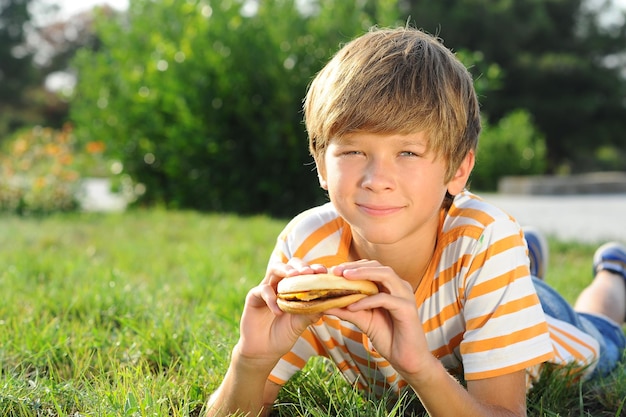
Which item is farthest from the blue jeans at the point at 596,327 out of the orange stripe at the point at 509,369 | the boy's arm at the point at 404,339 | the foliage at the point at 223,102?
the foliage at the point at 223,102

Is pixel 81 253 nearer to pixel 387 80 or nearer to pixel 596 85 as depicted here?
pixel 387 80

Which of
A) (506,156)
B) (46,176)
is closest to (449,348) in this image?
(46,176)

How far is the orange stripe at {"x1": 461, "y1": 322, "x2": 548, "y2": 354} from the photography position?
5.78ft

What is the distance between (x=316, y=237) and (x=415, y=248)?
0.91ft

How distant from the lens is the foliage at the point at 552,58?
79.2 feet

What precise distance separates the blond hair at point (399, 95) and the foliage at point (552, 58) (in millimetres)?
21824

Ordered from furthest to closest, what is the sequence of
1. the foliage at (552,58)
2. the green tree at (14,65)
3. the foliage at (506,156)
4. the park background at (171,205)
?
1. the green tree at (14,65)
2. the foliage at (552,58)
3. the foliage at (506,156)
4. the park background at (171,205)

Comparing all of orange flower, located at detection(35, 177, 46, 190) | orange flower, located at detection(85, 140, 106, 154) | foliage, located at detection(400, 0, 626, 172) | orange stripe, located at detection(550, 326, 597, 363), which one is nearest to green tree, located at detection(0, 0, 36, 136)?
foliage, located at detection(400, 0, 626, 172)

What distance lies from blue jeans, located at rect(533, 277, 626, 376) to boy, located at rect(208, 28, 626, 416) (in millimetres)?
640

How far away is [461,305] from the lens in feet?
6.20

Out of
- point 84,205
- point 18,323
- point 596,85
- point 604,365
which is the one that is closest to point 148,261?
point 18,323

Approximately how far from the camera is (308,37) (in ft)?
24.7

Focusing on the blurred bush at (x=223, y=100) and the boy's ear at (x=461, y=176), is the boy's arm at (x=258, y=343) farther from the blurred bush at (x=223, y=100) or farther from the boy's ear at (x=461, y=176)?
the blurred bush at (x=223, y=100)

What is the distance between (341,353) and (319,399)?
14 centimetres
